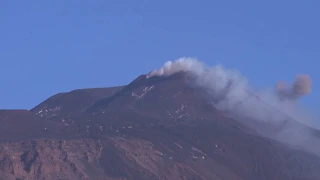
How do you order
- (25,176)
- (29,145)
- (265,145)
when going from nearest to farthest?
(25,176) < (29,145) < (265,145)

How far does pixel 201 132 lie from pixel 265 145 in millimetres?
12476

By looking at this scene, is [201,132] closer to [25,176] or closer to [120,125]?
[120,125]

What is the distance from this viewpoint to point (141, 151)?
178500 millimetres

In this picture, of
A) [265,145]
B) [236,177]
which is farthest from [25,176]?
[265,145]

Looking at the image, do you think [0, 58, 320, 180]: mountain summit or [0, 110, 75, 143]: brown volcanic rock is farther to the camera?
[0, 110, 75, 143]: brown volcanic rock

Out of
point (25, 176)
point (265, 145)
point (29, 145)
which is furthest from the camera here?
point (265, 145)

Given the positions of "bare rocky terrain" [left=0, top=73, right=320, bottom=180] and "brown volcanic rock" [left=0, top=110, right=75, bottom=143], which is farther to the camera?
"brown volcanic rock" [left=0, top=110, right=75, bottom=143]

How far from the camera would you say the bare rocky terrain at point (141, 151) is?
168625mm

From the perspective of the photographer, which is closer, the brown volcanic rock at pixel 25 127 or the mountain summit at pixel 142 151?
the mountain summit at pixel 142 151

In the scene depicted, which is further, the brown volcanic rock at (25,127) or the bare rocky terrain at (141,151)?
the brown volcanic rock at (25,127)

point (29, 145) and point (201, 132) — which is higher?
point (201, 132)

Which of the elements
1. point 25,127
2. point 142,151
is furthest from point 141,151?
point 25,127

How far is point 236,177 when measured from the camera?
176 metres

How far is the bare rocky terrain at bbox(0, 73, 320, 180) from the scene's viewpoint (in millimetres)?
168625
